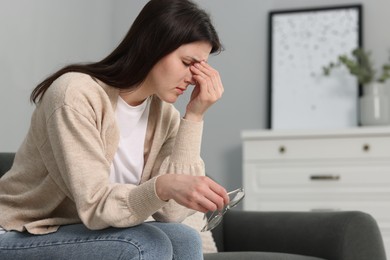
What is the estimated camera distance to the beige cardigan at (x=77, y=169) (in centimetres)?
124

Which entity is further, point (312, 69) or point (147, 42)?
point (312, 69)

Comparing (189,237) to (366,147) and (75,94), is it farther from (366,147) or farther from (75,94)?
(366,147)

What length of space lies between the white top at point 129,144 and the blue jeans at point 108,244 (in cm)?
22

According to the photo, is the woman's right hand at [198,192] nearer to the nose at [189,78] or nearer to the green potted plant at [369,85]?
the nose at [189,78]

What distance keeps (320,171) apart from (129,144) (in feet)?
6.02

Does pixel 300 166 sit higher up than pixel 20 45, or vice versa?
pixel 20 45

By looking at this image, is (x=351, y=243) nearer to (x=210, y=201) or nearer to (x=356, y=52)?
(x=210, y=201)

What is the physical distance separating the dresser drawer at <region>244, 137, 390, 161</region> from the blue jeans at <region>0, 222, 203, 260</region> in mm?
1966

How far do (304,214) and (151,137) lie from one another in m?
0.82

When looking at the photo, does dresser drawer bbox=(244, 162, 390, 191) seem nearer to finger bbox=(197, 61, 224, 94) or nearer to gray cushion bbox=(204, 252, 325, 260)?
gray cushion bbox=(204, 252, 325, 260)

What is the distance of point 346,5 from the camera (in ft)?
12.1

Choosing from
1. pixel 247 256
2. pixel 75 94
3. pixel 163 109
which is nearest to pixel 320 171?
pixel 247 256

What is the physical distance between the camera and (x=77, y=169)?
127cm

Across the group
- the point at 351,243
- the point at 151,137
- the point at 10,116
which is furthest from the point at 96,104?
the point at 10,116
